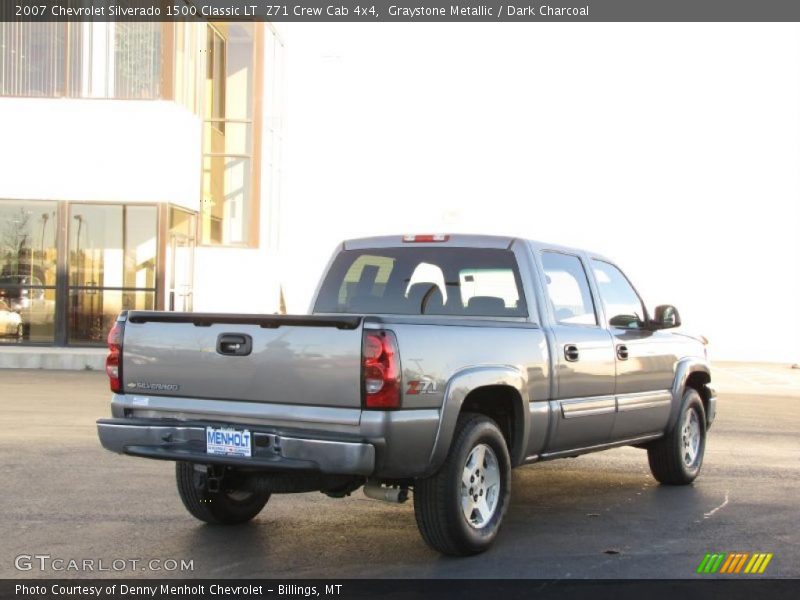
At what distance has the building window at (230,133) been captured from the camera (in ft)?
81.3

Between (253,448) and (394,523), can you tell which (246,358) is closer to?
(253,448)

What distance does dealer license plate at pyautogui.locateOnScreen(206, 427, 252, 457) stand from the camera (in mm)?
6086

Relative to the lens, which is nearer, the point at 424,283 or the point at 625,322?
the point at 424,283

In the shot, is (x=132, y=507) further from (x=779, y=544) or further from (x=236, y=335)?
(x=779, y=544)

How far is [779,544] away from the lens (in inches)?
275

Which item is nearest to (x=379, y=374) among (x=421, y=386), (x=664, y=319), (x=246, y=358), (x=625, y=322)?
(x=421, y=386)

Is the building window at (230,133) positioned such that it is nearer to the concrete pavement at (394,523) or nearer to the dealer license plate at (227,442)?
the concrete pavement at (394,523)

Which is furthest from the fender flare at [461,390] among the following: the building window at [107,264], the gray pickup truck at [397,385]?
the building window at [107,264]

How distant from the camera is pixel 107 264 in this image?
21797mm

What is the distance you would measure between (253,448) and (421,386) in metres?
0.96

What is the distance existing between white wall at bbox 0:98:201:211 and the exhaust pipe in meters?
16.0

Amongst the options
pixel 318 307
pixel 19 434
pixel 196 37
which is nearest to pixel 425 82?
pixel 196 37

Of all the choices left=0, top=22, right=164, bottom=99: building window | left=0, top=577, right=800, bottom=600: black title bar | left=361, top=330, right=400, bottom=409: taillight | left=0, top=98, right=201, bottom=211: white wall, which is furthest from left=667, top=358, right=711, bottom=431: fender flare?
left=0, top=22, right=164, bottom=99: building window

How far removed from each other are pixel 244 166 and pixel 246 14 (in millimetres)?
3372
